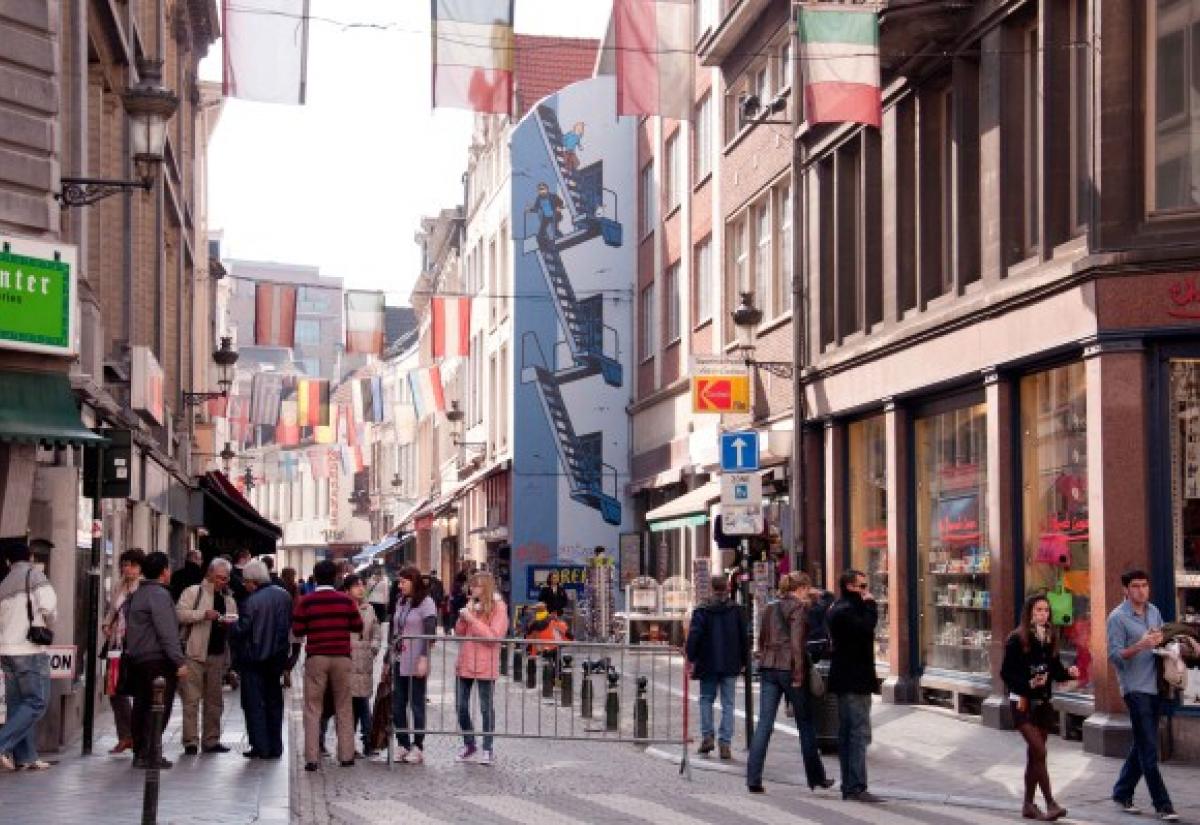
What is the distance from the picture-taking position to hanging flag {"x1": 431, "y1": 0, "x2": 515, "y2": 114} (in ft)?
70.2

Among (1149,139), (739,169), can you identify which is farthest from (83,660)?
(739,169)

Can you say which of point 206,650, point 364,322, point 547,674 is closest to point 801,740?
point 547,674

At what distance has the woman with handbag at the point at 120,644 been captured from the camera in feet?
59.0

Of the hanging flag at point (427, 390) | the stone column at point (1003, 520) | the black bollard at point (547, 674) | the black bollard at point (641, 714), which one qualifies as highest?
the hanging flag at point (427, 390)

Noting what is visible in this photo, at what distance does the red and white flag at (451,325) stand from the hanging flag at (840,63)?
25.7 m

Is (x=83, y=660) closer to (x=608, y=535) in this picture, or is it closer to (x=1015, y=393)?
(x=1015, y=393)

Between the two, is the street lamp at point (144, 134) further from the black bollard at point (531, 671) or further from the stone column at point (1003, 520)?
the stone column at point (1003, 520)

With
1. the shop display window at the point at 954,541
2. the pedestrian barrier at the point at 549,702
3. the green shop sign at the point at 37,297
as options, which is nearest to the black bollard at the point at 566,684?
the pedestrian barrier at the point at 549,702

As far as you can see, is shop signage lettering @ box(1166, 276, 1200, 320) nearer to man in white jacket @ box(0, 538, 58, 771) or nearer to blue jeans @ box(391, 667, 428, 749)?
blue jeans @ box(391, 667, 428, 749)

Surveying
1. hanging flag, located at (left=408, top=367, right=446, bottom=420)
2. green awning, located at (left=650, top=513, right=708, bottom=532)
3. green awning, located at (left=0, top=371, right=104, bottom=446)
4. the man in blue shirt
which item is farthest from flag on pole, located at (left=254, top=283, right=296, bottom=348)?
the man in blue shirt

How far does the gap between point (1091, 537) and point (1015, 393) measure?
113 inches

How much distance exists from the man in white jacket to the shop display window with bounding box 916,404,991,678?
10319mm

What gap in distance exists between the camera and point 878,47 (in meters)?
22.6

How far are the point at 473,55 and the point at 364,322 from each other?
19079 millimetres
